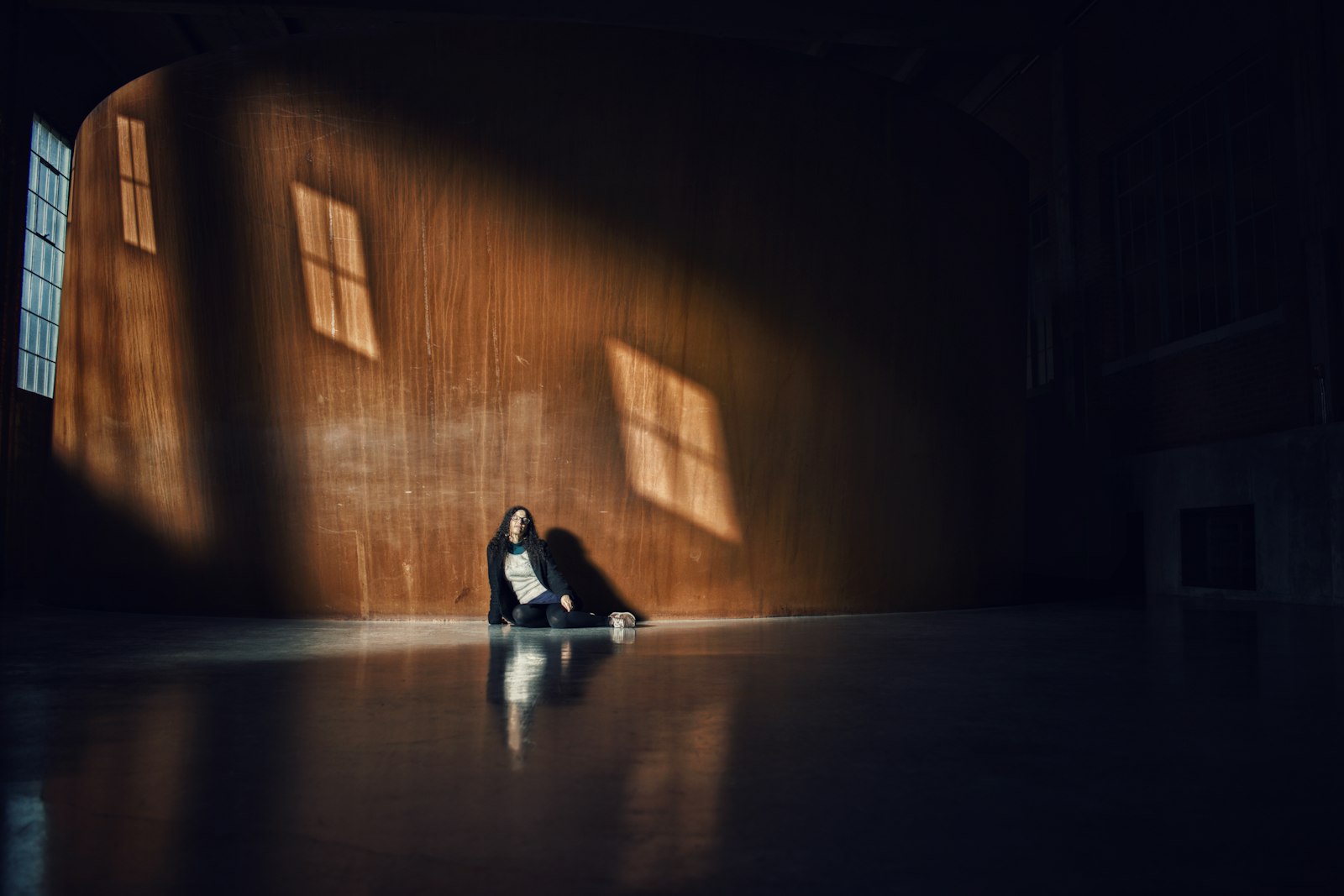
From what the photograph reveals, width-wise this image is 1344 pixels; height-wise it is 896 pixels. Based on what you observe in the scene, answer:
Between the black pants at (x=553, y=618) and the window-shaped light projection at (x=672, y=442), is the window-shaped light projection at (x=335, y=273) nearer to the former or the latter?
the window-shaped light projection at (x=672, y=442)

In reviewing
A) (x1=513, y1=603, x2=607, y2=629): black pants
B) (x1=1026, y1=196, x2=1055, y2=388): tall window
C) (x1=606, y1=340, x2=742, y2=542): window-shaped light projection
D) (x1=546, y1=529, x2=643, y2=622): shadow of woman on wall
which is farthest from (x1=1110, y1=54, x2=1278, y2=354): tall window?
(x1=513, y1=603, x2=607, y2=629): black pants

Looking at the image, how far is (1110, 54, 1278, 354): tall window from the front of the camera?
404 inches

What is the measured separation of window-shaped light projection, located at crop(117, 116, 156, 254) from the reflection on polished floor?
427 cm

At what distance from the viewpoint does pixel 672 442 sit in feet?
24.7

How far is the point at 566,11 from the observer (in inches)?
504

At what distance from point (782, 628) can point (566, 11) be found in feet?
30.5

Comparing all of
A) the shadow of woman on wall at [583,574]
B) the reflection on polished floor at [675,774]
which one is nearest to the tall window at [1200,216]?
the reflection on polished floor at [675,774]

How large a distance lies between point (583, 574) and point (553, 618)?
29.7 inches

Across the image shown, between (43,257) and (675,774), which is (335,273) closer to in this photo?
(675,774)

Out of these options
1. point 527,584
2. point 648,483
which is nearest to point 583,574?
point 527,584

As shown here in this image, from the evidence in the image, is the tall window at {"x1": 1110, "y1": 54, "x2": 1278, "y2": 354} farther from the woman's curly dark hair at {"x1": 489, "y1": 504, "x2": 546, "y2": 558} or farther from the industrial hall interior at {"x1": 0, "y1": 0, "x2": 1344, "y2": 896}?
the woman's curly dark hair at {"x1": 489, "y1": 504, "x2": 546, "y2": 558}

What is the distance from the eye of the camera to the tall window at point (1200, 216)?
10.3 metres

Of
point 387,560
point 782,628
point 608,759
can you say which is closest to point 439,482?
point 387,560

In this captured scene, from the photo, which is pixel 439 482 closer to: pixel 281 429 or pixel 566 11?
pixel 281 429
